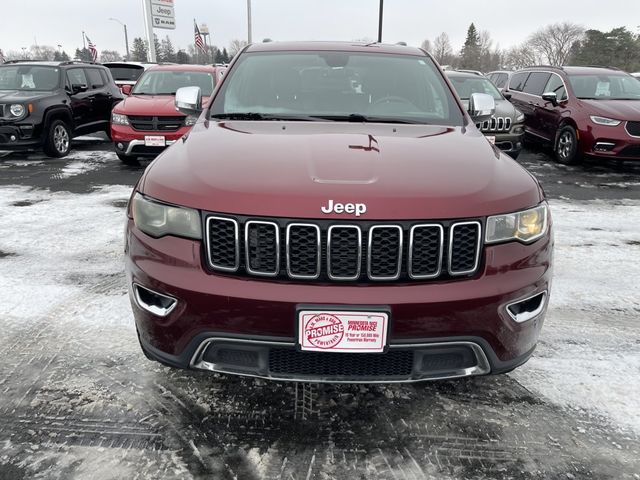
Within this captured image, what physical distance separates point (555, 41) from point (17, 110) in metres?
85.3

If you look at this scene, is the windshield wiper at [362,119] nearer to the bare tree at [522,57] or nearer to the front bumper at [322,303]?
the front bumper at [322,303]

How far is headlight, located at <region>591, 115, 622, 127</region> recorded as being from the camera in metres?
8.41

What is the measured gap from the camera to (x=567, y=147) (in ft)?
30.6

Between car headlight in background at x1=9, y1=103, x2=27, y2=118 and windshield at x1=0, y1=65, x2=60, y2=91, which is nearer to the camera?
car headlight in background at x1=9, y1=103, x2=27, y2=118

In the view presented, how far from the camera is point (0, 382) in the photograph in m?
2.60

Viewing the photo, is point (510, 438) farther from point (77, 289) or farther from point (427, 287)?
point (77, 289)

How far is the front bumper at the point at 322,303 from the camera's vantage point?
6.36ft

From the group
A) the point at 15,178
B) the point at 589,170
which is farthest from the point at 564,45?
the point at 15,178

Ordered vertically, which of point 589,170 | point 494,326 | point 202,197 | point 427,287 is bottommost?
point 589,170

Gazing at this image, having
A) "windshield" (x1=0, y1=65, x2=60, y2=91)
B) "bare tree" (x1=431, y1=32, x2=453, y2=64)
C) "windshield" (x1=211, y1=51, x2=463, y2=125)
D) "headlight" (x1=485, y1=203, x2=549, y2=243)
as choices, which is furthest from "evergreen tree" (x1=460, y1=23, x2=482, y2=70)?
"headlight" (x1=485, y1=203, x2=549, y2=243)

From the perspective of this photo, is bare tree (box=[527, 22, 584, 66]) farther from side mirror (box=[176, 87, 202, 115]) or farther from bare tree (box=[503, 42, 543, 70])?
side mirror (box=[176, 87, 202, 115])

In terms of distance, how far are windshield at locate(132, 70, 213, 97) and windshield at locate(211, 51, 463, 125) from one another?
6025 millimetres

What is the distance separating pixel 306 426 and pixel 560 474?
1059mm

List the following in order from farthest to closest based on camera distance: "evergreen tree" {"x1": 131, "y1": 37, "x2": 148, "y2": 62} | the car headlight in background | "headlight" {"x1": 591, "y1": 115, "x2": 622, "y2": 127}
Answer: "evergreen tree" {"x1": 131, "y1": 37, "x2": 148, "y2": 62} < the car headlight in background < "headlight" {"x1": 591, "y1": 115, "x2": 622, "y2": 127}
